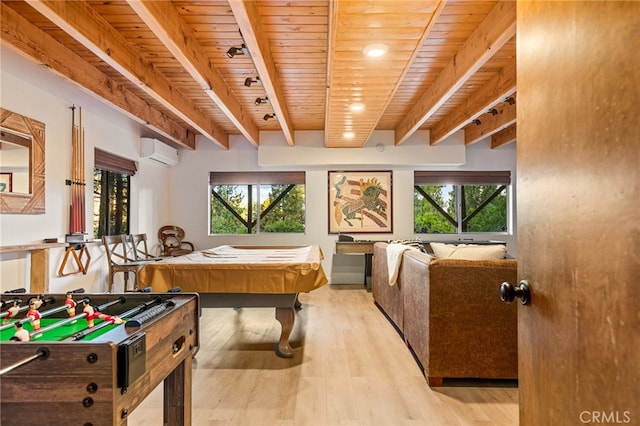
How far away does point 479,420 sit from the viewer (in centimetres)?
185

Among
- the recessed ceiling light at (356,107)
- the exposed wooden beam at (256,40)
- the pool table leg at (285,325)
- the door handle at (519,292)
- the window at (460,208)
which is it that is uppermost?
the exposed wooden beam at (256,40)

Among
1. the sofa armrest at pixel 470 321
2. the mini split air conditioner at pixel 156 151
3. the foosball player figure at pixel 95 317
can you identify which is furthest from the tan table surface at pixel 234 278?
the mini split air conditioner at pixel 156 151

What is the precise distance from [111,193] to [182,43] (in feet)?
10.4

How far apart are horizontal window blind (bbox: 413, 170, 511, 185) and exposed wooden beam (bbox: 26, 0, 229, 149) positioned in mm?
4090

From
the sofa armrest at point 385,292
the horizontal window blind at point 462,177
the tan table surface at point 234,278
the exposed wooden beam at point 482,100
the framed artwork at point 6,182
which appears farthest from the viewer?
the horizontal window blind at point 462,177

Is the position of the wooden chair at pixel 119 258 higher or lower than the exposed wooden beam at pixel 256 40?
lower

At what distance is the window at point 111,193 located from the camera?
14.5 feet

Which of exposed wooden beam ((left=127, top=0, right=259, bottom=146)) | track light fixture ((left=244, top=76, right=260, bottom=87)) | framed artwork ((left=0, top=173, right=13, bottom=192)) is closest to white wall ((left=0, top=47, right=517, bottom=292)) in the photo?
framed artwork ((left=0, top=173, right=13, bottom=192))

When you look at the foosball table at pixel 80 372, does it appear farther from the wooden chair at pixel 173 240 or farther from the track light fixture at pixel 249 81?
the wooden chair at pixel 173 240

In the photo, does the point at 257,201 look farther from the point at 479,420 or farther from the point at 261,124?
the point at 479,420

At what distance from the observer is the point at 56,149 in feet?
11.9

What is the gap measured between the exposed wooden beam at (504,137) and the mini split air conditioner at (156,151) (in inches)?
218

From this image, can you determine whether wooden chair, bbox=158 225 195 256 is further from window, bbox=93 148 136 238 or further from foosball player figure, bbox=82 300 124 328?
foosball player figure, bbox=82 300 124 328

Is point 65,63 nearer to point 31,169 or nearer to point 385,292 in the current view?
point 31,169
